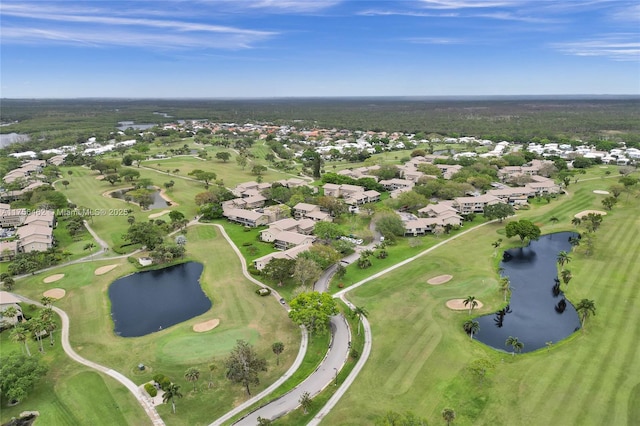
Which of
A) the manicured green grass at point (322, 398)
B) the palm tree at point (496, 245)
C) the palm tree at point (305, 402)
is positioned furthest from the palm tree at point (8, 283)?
the palm tree at point (496, 245)

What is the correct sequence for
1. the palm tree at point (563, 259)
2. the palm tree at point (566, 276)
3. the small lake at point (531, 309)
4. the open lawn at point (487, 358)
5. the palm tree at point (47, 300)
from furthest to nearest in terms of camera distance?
the palm tree at point (563, 259)
the palm tree at point (566, 276)
the palm tree at point (47, 300)
the small lake at point (531, 309)
the open lawn at point (487, 358)

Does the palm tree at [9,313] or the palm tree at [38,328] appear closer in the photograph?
the palm tree at [38,328]

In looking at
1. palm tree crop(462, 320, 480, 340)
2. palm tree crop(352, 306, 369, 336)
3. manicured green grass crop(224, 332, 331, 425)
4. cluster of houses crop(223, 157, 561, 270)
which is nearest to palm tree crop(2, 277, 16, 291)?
cluster of houses crop(223, 157, 561, 270)

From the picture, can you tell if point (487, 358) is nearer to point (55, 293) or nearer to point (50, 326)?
point (50, 326)

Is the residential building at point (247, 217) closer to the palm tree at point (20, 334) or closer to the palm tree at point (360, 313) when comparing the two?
the palm tree at point (360, 313)

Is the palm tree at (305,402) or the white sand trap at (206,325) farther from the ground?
the palm tree at (305,402)

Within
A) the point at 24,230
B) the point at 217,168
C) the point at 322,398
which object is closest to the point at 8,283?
the point at 24,230

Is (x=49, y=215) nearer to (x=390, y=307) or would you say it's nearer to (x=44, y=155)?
(x=390, y=307)
